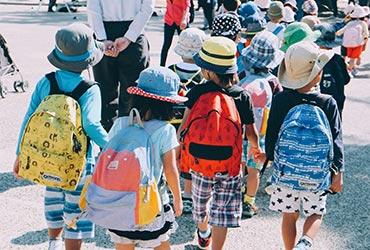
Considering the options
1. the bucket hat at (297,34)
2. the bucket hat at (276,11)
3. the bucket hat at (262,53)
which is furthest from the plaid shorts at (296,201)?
the bucket hat at (276,11)

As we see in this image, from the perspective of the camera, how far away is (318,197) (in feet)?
11.6

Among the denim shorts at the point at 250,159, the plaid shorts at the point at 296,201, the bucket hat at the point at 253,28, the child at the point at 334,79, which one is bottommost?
the denim shorts at the point at 250,159

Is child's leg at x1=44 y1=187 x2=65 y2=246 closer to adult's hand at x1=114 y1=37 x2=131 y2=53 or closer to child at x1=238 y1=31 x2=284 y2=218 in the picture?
child at x1=238 y1=31 x2=284 y2=218

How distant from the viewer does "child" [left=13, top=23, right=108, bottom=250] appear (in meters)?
3.37

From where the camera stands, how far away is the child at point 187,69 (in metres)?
4.41

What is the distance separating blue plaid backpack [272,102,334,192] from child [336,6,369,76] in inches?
268

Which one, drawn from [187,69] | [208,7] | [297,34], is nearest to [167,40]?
[297,34]

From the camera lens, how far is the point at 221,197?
12.2 ft

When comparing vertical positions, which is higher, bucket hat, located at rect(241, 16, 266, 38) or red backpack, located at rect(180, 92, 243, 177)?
red backpack, located at rect(180, 92, 243, 177)

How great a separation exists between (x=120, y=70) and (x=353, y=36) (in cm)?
589

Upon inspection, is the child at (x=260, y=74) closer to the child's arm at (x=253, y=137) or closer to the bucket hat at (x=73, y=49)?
the child's arm at (x=253, y=137)

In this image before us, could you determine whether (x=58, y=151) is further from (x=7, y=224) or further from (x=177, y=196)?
(x=7, y=224)

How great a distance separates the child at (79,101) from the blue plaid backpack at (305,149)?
1.09 m

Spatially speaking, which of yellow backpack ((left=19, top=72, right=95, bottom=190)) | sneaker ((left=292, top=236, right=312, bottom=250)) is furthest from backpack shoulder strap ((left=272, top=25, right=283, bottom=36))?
yellow backpack ((left=19, top=72, right=95, bottom=190))
